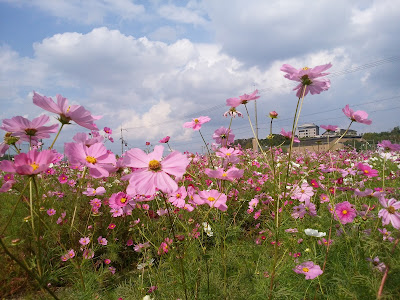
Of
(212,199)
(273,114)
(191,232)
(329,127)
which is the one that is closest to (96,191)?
(191,232)

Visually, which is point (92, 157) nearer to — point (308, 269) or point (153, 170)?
point (153, 170)

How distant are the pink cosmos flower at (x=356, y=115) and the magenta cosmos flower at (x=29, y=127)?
1.21 meters

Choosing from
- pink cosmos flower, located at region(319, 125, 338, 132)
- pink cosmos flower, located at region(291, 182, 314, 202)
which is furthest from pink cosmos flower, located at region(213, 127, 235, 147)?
pink cosmos flower, located at region(291, 182, 314, 202)

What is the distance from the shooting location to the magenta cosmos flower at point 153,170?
0.80 meters

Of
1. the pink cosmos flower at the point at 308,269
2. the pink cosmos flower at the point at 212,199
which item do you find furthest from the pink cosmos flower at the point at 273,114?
the pink cosmos flower at the point at 308,269

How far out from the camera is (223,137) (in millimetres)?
1537

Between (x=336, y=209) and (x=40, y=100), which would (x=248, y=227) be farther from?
(x=40, y=100)

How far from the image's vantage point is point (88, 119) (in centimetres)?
83

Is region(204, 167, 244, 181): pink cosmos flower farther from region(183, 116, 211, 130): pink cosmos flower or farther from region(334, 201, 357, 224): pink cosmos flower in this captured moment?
region(334, 201, 357, 224): pink cosmos flower

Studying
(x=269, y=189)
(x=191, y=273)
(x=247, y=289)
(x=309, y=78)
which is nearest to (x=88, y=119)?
(x=309, y=78)

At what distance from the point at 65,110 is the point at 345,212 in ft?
4.64

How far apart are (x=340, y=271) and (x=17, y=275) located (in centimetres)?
201

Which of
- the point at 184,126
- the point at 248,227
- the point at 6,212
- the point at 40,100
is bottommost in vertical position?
the point at 248,227

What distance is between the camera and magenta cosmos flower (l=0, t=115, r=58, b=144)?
31.7 inches
